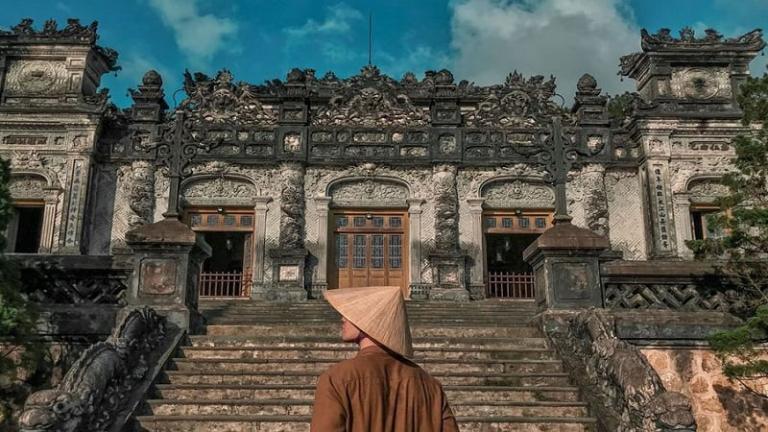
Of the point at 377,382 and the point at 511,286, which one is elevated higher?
the point at 511,286

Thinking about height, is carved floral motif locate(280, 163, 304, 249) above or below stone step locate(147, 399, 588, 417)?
above

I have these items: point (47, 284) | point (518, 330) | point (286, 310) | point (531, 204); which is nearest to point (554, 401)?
point (518, 330)

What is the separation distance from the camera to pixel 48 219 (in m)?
16.6

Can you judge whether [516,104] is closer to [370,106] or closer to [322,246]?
[370,106]

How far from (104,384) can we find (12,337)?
1618 millimetres

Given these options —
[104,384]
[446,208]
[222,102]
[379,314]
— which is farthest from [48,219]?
[379,314]

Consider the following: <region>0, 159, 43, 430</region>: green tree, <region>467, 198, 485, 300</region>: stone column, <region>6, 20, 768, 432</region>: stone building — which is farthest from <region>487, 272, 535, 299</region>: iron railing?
<region>0, 159, 43, 430</region>: green tree

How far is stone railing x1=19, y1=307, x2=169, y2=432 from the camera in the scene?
519cm

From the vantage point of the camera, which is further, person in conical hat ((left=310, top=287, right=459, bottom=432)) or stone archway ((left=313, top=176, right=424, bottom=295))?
stone archway ((left=313, top=176, right=424, bottom=295))

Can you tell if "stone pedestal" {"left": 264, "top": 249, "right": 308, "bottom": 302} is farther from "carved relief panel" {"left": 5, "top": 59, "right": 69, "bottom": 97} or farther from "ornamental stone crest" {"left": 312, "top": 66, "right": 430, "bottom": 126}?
"carved relief panel" {"left": 5, "top": 59, "right": 69, "bottom": 97}

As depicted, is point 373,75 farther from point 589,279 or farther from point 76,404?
point 76,404

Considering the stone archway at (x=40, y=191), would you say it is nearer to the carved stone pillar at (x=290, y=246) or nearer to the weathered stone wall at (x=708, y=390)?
the carved stone pillar at (x=290, y=246)

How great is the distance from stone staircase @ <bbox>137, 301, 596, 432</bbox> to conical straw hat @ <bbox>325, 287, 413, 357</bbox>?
11.3ft

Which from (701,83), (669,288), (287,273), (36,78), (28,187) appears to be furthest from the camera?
(701,83)
